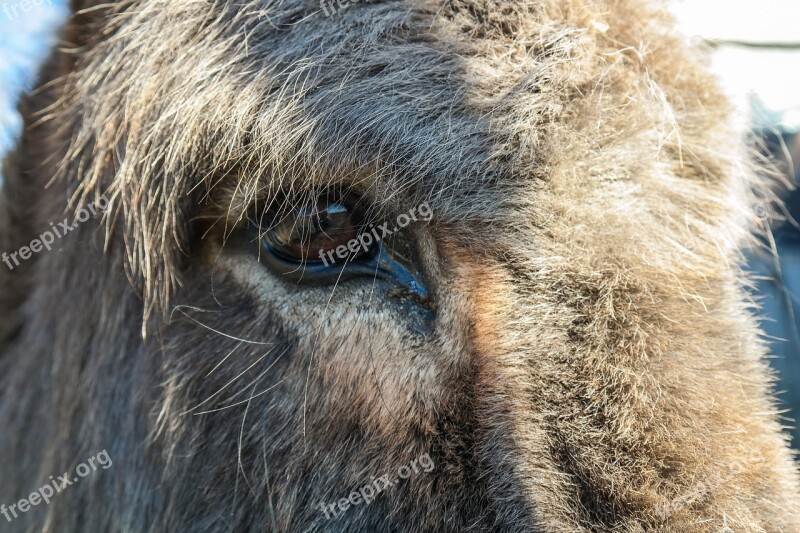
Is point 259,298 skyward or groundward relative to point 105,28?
groundward

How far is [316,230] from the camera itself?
1623mm

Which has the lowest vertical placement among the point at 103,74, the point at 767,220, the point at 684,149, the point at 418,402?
the point at 767,220

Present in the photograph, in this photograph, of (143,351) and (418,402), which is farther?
(143,351)

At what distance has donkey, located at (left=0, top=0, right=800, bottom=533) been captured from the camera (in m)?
1.39

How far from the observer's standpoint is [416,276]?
159cm

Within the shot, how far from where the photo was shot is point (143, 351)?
1857 millimetres

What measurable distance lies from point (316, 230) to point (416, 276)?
0.29 m

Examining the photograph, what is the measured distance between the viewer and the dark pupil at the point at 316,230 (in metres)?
1.61

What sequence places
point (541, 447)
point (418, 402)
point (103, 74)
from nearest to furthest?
point (541, 447)
point (418, 402)
point (103, 74)

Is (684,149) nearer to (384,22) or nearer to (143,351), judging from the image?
(384,22)

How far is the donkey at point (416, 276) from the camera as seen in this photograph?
1.39 metres

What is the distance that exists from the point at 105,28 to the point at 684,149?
180 centimetres

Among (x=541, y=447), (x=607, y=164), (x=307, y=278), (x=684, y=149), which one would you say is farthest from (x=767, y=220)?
(x=307, y=278)

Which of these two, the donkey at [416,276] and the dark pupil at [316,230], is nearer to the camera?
the donkey at [416,276]
